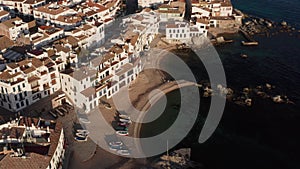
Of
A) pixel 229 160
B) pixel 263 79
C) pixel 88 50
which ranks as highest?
pixel 88 50

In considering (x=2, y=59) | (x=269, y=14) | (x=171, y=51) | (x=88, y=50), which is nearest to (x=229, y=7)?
(x=269, y=14)

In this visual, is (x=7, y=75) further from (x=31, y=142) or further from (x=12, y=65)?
(x=31, y=142)

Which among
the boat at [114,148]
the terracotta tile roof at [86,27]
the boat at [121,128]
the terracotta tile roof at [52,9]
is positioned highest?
the terracotta tile roof at [52,9]

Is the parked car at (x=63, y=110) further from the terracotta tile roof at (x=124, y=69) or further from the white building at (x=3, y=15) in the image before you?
the white building at (x=3, y=15)

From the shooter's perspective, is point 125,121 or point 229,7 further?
point 229,7

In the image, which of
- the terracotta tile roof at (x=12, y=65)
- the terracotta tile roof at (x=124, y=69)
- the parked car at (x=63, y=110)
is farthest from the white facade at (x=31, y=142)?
the terracotta tile roof at (x=124, y=69)

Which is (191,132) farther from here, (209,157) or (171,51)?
(171,51)

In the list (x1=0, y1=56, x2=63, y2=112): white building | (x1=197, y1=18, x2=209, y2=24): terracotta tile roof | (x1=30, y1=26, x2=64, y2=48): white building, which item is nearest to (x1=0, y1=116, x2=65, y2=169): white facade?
(x1=0, y1=56, x2=63, y2=112): white building

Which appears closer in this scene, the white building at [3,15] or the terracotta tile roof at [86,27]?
the terracotta tile roof at [86,27]

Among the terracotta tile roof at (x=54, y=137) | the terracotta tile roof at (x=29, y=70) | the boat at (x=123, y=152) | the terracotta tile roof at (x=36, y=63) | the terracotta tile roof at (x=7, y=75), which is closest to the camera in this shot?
the terracotta tile roof at (x=54, y=137)

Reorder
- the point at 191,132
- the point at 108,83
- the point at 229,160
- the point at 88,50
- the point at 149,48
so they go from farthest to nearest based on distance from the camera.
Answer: the point at 149,48 < the point at 88,50 < the point at 108,83 < the point at 191,132 < the point at 229,160
